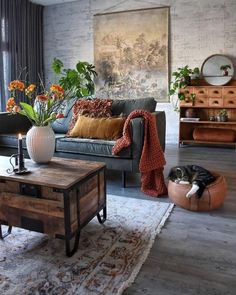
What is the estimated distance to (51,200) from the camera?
5.58 ft

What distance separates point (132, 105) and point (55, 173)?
6.03 ft

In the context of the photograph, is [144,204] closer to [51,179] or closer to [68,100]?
[51,179]

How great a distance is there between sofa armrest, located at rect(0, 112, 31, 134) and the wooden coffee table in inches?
71.4

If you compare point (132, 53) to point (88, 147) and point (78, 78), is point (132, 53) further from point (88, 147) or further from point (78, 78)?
point (88, 147)

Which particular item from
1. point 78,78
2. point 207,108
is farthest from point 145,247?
point 78,78

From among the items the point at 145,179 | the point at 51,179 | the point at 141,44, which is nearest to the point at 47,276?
the point at 51,179

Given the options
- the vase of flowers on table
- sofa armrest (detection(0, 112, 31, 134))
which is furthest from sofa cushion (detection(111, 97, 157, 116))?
the vase of flowers on table

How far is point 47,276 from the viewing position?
1.55m

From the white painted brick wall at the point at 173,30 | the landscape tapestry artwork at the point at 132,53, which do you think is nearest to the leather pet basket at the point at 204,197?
the white painted brick wall at the point at 173,30

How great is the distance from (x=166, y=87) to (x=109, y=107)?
6.84ft

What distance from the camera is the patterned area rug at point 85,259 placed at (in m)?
1.48

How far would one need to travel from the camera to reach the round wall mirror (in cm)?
474

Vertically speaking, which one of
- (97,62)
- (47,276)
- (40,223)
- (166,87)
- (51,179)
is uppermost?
(97,62)

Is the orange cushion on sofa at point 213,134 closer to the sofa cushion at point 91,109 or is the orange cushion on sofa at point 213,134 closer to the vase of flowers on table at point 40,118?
the sofa cushion at point 91,109
